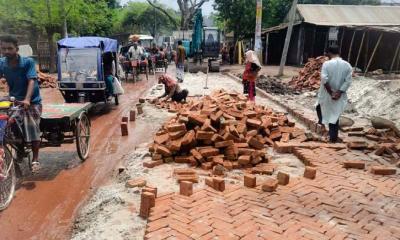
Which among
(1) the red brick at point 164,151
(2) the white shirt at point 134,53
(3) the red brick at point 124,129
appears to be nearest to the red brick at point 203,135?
(1) the red brick at point 164,151

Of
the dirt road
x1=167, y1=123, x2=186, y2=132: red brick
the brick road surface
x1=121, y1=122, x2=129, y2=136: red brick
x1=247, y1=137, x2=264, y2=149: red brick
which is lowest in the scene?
the dirt road

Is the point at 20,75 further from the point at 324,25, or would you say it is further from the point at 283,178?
the point at 324,25

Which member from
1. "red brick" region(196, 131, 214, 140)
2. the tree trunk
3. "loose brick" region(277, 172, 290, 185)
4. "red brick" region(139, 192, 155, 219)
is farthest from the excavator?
"red brick" region(139, 192, 155, 219)

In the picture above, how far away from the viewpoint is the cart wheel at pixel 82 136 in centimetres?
623

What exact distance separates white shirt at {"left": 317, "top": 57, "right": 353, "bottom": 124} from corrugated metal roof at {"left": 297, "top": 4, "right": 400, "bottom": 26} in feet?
61.6

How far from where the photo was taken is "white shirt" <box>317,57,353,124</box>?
22.5ft

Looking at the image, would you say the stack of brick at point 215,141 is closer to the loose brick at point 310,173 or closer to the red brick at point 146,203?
the loose brick at point 310,173

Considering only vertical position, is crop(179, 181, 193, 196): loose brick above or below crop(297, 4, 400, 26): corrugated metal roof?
below

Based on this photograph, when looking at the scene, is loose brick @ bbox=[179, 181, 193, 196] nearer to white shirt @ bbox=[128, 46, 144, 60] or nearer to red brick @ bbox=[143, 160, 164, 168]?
red brick @ bbox=[143, 160, 164, 168]

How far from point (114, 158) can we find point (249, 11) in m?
24.7

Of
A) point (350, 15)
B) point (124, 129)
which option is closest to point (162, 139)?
point (124, 129)

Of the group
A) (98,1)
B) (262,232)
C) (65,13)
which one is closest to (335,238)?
(262,232)

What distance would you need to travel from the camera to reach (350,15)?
86.4ft

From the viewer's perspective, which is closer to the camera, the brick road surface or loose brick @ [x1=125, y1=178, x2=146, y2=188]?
the brick road surface
